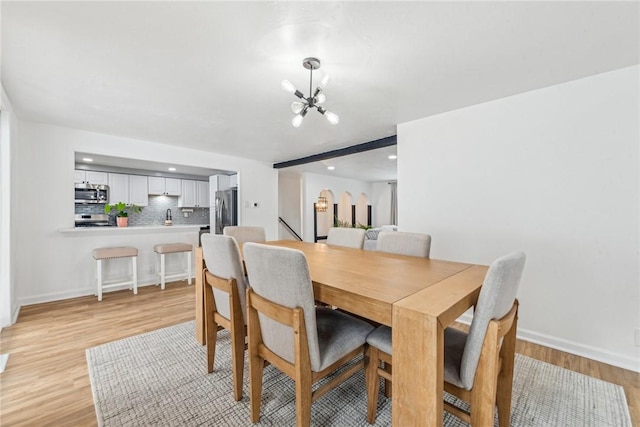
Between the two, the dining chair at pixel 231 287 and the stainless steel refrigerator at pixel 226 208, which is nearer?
the dining chair at pixel 231 287

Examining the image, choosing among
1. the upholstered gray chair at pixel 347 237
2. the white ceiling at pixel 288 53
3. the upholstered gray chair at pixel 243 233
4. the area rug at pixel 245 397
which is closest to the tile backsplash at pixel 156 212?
the white ceiling at pixel 288 53

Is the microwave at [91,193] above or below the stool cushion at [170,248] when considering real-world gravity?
above

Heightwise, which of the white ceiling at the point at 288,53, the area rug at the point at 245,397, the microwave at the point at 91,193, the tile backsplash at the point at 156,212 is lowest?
the area rug at the point at 245,397

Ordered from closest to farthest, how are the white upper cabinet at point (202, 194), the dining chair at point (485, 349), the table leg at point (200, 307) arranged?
the dining chair at point (485, 349), the table leg at point (200, 307), the white upper cabinet at point (202, 194)

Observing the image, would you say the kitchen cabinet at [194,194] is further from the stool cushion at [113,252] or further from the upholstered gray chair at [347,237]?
the upholstered gray chair at [347,237]

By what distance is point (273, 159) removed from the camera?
5348 millimetres

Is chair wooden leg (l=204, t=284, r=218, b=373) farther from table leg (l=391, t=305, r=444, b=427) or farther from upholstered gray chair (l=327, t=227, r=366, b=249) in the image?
table leg (l=391, t=305, r=444, b=427)

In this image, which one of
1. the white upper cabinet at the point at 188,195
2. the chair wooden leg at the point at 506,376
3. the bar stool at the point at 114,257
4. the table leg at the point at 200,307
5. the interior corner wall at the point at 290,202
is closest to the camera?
the chair wooden leg at the point at 506,376

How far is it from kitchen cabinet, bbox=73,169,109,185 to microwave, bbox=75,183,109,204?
0.26 feet

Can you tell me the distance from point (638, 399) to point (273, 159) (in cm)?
523

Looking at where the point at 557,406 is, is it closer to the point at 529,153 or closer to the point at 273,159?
the point at 529,153

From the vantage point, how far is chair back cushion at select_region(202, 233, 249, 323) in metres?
1.51

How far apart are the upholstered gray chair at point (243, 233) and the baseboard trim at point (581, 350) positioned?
278 cm

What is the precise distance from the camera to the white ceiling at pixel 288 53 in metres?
1.41
